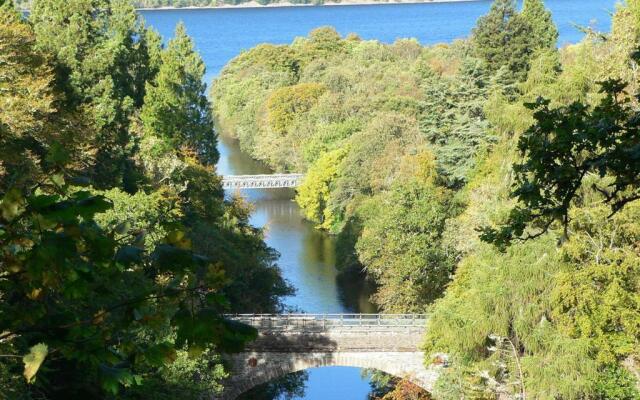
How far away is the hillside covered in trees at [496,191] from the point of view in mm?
7398

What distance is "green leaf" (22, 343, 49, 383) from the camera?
12.0 ft

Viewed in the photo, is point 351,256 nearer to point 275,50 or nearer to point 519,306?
point 519,306

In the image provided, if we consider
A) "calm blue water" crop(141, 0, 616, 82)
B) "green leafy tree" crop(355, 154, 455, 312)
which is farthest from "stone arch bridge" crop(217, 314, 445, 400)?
"calm blue water" crop(141, 0, 616, 82)

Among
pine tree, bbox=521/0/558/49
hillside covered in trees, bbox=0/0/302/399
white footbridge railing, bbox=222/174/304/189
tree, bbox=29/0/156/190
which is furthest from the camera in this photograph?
white footbridge railing, bbox=222/174/304/189

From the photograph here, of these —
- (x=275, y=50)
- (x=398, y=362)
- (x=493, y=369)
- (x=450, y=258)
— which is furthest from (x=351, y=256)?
(x=275, y=50)

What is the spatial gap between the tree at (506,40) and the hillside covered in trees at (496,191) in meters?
0.09

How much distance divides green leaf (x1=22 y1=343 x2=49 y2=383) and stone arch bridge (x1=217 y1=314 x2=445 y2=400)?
801 inches

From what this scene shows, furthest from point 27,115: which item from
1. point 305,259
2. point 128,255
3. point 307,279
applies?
point 305,259

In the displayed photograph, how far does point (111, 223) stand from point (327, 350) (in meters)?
19.2

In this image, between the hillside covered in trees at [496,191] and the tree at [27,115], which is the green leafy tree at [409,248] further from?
the tree at [27,115]

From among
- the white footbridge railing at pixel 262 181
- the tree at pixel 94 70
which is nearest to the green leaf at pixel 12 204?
the tree at pixel 94 70

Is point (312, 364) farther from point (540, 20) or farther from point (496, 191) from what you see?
point (540, 20)

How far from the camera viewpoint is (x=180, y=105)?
131 ft

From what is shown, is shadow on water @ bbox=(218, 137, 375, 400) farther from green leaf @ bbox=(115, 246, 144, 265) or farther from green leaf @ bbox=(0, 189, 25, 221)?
green leaf @ bbox=(0, 189, 25, 221)
